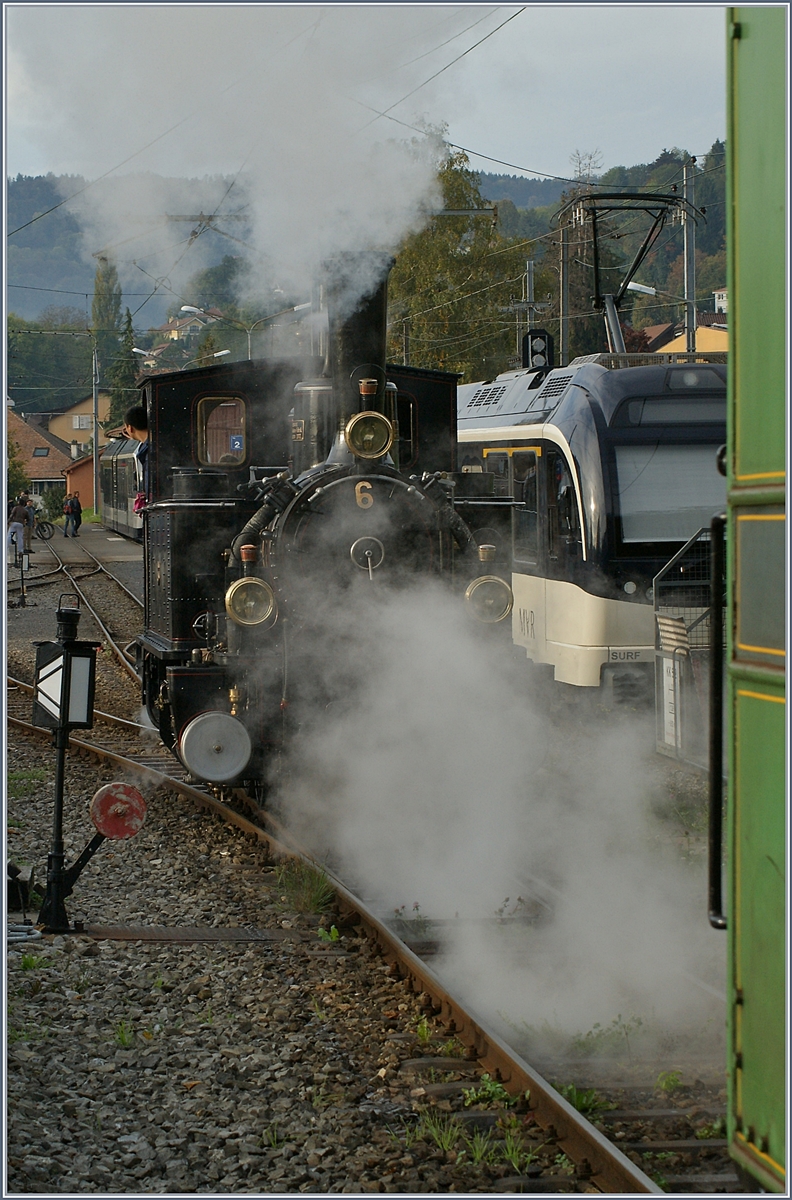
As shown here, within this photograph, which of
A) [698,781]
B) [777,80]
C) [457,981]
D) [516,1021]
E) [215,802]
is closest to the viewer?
[777,80]

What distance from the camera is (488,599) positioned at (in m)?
7.39

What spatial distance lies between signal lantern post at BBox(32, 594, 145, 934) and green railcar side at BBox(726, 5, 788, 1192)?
3983 millimetres

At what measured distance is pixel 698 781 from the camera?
9.35 metres

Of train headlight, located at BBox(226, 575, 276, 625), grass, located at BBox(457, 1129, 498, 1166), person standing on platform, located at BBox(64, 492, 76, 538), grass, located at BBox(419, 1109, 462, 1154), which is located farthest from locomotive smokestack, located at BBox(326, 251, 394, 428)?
person standing on platform, located at BBox(64, 492, 76, 538)

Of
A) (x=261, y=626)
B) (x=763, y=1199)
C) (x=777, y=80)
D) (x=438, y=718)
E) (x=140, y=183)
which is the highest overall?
(x=140, y=183)

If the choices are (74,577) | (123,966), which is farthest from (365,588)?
(74,577)

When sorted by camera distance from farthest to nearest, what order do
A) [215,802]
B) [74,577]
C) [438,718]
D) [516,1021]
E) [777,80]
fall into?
[74,577]
[215,802]
[438,718]
[516,1021]
[777,80]

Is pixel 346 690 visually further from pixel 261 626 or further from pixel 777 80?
pixel 777 80

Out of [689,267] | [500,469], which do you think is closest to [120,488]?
[689,267]

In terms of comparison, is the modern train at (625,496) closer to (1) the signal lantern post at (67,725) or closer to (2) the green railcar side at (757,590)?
(1) the signal lantern post at (67,725)

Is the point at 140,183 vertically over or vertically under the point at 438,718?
over

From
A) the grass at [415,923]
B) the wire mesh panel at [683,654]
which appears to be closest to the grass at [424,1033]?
the grass at [415,923]

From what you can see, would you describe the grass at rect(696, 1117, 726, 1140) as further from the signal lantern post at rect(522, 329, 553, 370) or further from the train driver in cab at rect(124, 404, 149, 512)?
the signal lantern post at rect(522, 329, 553, 370)

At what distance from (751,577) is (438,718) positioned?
4.44m
